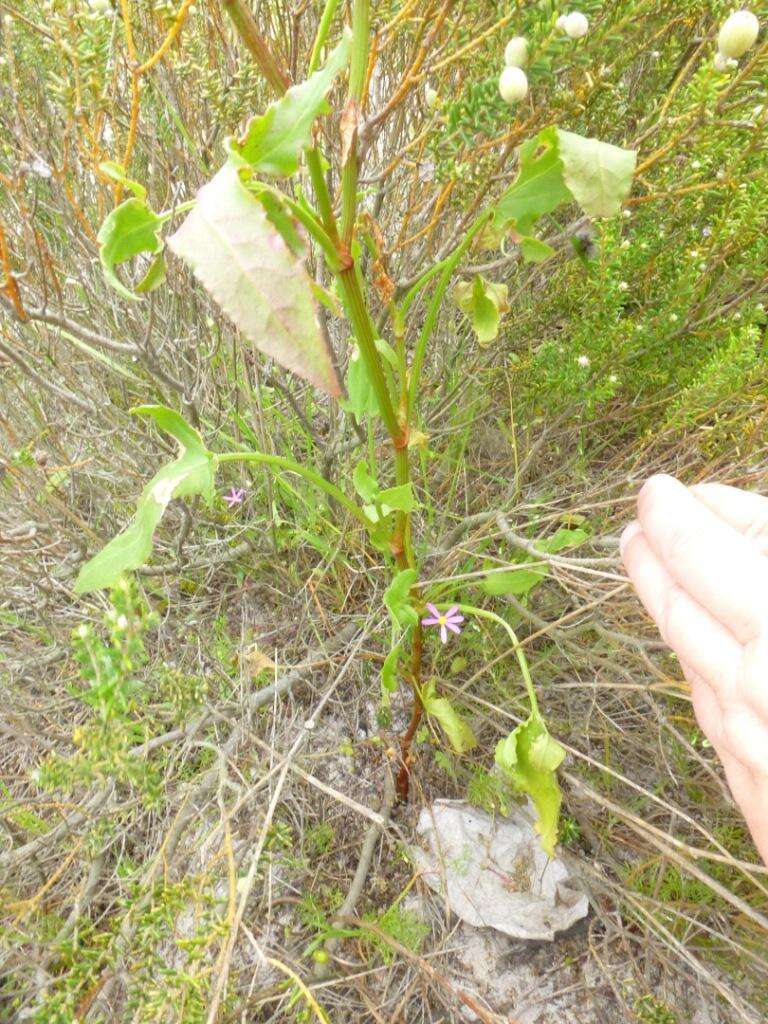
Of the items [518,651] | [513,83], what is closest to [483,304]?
[513,83]

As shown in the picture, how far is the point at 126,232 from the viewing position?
69 centimetres

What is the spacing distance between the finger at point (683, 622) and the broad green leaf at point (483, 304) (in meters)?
0.38

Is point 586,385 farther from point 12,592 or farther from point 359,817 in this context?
point 12,592

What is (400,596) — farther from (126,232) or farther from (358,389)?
(126,232)

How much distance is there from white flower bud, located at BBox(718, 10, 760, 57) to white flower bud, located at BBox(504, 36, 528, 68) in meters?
0.23

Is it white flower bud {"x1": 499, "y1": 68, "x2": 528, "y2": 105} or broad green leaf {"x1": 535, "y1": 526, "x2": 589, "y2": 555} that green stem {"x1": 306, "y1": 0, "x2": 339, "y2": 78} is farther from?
broad green leaf {"x1": 535, "y1": 526, "x2": 589, "y2": 555}

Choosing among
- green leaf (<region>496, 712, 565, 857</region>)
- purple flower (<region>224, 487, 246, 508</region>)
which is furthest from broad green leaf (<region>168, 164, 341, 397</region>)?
purple flower (<region>224, 487, 246, 508</region>)

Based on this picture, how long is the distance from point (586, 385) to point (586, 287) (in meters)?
0.20

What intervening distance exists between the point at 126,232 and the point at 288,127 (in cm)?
25

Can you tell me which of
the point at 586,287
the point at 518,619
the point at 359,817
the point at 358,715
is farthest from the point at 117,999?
the point at 586,287

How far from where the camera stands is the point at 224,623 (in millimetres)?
1640

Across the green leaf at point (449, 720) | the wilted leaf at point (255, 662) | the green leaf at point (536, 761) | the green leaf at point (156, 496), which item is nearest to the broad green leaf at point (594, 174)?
the green leaf at point (156, 496)

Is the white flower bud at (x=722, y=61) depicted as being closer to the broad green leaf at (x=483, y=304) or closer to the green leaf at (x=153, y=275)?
the broad green leaf at (x=483, y=304)

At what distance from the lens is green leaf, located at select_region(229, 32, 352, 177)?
0.52m
